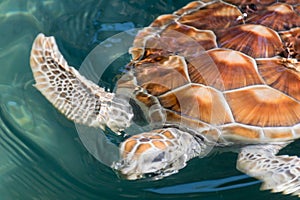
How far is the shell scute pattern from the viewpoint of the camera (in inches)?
102

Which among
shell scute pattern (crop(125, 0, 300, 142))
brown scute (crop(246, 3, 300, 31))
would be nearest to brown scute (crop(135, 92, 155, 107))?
shell scute pattern (crop(125, 0, 300, 142))

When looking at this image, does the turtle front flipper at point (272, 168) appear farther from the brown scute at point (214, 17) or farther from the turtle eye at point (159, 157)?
the brown scute at point (214, 17)

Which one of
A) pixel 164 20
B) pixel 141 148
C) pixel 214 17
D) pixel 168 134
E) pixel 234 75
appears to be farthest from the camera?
pixel 164 20

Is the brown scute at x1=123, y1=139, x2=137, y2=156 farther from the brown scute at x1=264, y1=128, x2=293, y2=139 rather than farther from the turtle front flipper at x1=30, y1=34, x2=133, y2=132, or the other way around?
the brown scute at x1=264, y1=128, x2=293, y2=139

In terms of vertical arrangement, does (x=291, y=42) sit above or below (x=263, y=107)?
above

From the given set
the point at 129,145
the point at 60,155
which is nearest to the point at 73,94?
the point at 60,155

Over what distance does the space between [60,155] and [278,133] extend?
1.27m

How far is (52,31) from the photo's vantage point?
3537 millimetres

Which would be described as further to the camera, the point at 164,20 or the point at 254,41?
the point at 164,20

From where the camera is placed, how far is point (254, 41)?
2.74 m

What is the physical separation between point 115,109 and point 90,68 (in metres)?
0.59

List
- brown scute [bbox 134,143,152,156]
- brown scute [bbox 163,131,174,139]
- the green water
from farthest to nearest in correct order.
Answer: the green water
brown scute [bbox 163,131,174,139]
brown scute [bbox 134,143,152,156]

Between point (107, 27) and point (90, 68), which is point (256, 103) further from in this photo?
point (107, 27)

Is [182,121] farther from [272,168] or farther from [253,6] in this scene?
[253,6]
